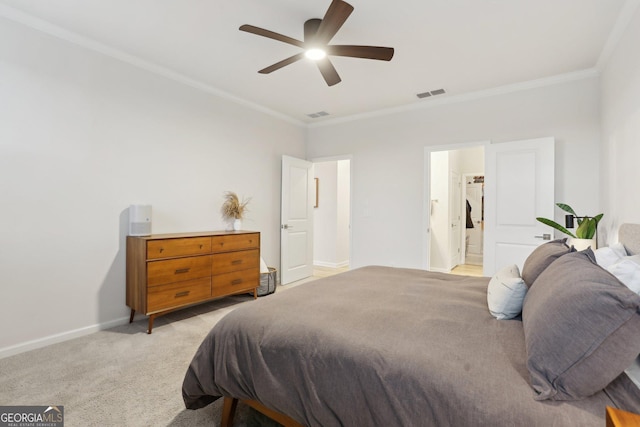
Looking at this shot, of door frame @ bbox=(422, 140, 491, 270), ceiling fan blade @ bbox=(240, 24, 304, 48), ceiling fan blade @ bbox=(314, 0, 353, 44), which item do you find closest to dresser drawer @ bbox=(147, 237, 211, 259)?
ceiling fan blade @ bbox=(240, 24, 304, 48)

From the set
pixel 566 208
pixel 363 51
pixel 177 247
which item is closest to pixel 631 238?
pixel 566 208

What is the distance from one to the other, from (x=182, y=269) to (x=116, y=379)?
119 centimetres

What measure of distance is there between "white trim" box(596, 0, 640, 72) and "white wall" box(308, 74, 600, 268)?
362 millimetres

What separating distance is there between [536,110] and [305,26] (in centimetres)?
291

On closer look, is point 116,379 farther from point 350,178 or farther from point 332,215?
point 332,215

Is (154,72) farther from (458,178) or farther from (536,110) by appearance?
(458,178)

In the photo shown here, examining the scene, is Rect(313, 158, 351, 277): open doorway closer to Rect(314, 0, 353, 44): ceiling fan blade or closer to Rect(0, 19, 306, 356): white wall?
Rect(0, 19, 306, 356): white wall

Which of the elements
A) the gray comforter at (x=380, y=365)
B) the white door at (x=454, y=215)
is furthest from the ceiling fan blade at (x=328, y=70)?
the white door at (x=454, y=215)

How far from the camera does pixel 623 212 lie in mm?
2518

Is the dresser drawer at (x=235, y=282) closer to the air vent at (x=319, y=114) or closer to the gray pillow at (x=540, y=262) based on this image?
the air vent at (x=319, y=114)

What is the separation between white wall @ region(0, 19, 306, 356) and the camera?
2.50 metres

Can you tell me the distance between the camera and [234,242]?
3719 millimetres

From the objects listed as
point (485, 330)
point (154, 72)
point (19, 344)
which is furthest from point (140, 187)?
point (485, 330)

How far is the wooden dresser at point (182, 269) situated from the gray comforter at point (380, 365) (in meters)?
1.58
